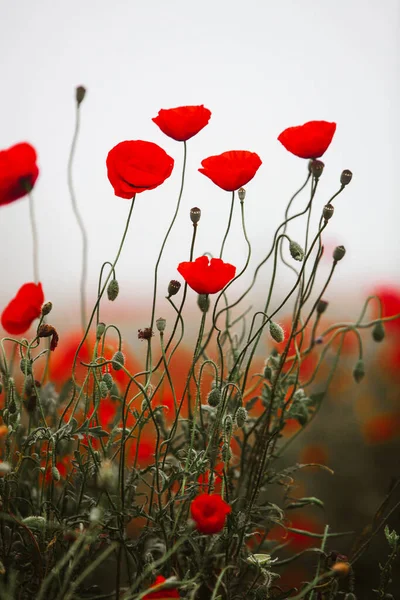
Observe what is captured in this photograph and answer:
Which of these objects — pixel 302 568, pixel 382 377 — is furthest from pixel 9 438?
pixel 382 377

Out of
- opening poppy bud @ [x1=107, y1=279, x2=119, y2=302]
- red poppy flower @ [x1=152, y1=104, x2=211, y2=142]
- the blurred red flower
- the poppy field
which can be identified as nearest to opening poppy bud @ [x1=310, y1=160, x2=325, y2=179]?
the poppy field

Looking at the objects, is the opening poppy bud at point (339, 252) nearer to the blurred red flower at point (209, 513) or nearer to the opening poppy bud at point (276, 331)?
the opening poppy bud at point (276, 331)

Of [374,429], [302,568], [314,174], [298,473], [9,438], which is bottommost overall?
[302,568]

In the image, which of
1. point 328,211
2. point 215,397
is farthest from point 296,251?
point 215,397

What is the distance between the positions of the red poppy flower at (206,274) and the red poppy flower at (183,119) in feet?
0.50

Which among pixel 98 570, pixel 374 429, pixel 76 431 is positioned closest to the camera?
pixel 76 431

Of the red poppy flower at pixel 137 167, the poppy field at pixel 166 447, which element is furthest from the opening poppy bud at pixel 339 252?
the red poppy flower at pixel 137 167

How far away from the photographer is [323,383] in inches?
58.1

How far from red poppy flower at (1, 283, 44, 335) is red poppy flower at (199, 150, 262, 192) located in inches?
9.4

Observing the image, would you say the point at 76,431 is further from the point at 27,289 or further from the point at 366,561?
the point at 366,561

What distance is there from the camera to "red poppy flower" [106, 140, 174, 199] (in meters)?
0.74

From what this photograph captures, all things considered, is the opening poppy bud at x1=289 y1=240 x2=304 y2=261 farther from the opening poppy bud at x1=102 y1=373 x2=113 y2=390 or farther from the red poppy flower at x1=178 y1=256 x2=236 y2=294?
the opening poppy bud at x1=102 y1=373 x2=113 y2=390

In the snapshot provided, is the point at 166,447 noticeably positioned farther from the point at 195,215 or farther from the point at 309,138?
the point at 309,138

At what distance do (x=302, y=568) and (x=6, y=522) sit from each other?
67 centimetres
